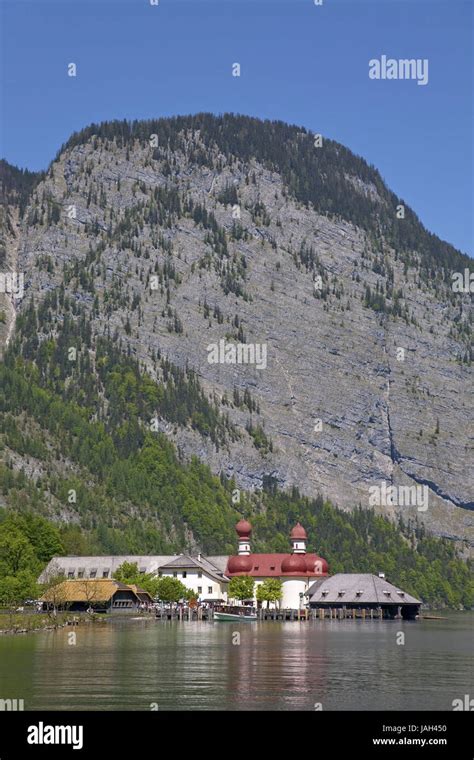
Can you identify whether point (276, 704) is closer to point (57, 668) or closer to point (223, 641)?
point (57, 668)

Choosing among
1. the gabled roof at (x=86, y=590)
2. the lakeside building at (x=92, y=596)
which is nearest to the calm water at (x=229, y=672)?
the gabled roof at (x=86, y=590)

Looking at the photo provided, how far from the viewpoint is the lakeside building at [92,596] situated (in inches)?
6959

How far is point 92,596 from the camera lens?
18562 cm

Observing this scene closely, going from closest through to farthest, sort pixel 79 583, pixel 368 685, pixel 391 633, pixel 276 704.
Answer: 1. pixel 276 704
2. pixel 368 685
3. pixel 391 633
4. pixel 79 583

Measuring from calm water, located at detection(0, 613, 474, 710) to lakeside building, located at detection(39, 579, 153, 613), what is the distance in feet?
133

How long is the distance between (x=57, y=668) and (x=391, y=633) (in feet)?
268

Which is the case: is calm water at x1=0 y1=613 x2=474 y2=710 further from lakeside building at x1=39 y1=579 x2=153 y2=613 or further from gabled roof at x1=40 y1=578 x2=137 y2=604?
lakeside building at x1=39 y1=579 x2=153 y2=613

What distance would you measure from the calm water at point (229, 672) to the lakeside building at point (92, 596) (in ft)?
133

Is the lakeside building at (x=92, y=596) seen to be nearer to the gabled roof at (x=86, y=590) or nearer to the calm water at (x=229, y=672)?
the gabled roof at (x=86, y=590)

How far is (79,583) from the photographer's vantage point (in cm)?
18900

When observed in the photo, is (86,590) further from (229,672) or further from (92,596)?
(229,672)
